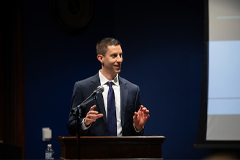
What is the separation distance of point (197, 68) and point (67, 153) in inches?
92.8

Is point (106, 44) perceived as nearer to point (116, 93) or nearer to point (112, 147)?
Result: point (116, 93)

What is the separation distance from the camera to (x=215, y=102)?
402cm

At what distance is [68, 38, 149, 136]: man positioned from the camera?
279cm

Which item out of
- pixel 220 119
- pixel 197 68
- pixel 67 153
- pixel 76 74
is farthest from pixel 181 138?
pixel 67 153

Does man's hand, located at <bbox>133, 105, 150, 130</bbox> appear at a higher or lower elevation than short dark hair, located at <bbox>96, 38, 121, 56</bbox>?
lower

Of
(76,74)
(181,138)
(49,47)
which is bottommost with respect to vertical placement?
(181,138)

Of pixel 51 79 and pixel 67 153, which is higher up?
pixel 51 79

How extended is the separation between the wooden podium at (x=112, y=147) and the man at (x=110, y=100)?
0.80 feet

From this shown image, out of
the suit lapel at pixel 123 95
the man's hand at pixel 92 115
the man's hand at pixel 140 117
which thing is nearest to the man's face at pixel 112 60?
the suit lapel at pixel 123 95

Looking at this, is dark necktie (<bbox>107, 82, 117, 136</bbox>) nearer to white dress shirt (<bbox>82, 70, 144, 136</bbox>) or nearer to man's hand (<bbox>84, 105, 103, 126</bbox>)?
white dress shirt (<bbox>82, 70, 144, 136</bbox>)

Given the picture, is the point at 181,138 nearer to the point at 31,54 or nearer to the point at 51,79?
the point at 51,79

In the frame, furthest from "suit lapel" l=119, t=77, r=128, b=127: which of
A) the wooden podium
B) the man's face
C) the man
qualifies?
the wooden podium

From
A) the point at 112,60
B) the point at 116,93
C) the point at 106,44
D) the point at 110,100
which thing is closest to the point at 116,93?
the point at 116,93

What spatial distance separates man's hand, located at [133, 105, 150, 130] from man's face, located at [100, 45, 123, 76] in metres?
0.49
